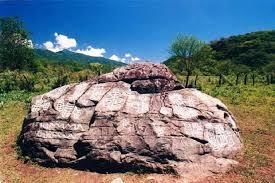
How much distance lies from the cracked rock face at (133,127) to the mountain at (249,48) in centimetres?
9797

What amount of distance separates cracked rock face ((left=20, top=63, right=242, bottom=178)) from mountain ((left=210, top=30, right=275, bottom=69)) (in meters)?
98.0

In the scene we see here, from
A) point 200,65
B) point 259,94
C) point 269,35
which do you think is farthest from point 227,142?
point 269,35

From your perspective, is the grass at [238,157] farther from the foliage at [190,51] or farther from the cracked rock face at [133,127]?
the foliage at [190,51]

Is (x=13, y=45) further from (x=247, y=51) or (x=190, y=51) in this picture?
(x=247, y=51)

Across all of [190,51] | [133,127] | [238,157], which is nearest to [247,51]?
[190,51]

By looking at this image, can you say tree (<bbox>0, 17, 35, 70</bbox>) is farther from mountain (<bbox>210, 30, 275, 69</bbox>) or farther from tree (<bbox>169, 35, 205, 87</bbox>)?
mountain (<bbox>210, 30, 275, 69</bbox>)

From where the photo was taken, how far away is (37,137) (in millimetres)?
30125

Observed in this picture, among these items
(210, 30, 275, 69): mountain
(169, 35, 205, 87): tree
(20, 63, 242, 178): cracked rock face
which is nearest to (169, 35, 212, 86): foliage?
(169, 35, 205, 87): tree

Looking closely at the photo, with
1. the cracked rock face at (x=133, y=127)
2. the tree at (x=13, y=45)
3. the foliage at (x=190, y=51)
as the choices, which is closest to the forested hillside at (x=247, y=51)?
the foliage at (x=190, y=51)

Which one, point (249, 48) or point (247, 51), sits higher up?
point (249, 48)

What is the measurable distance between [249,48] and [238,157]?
124 metres

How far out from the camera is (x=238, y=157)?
2898 centimetres

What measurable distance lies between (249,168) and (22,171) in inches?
661

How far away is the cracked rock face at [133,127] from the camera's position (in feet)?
88.6
